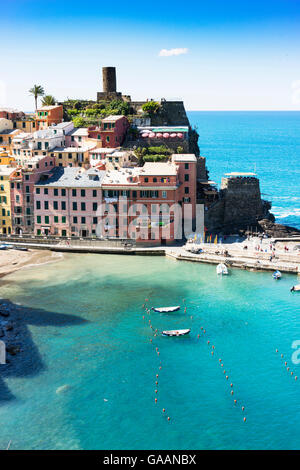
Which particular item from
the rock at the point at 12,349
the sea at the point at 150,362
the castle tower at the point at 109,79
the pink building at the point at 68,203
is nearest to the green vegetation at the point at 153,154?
the pink building at the point at 68,203

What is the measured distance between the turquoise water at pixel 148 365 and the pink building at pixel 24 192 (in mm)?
18717

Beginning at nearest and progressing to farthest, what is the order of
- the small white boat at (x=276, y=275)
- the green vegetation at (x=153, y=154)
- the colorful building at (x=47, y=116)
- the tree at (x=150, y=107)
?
1. the small white boat at (x=276, y=275)
2. the green vegetation at (x=153, y=154)
3. the colorful building at (x=47, y=116)
4. the tree at (x=150, y=107)

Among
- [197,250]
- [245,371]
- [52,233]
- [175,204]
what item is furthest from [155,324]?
[52,233]

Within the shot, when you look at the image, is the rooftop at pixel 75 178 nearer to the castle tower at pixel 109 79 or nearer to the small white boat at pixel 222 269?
the small white boat at pixel 222 269

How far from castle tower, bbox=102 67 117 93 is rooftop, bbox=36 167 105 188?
45.0 m

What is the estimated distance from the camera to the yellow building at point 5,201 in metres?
90.8

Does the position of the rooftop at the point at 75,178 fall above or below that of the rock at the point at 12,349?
above

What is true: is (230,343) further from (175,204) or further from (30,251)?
(30,251)

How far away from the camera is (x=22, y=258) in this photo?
8162 centimetres

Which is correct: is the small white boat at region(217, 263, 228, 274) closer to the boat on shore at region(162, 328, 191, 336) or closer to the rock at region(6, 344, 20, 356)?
the boat on shore at region(162, 328, 191, 336)

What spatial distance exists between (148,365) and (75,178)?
153ft

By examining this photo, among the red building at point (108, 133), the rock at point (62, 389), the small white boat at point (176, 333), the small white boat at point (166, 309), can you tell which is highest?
the red building at point (108, 133)

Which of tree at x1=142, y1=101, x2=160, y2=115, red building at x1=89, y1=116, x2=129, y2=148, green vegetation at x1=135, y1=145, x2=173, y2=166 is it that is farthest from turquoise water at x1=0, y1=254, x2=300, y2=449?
tree at x1=142, y1=101, x2=160, y2=115

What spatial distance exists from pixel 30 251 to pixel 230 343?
4371 centimetres
